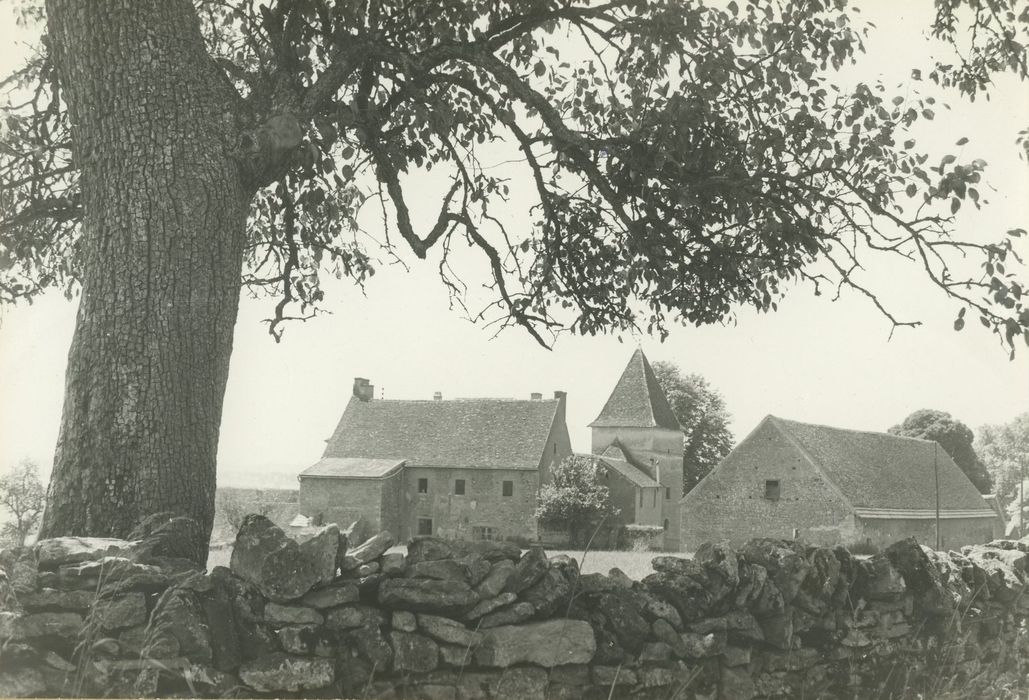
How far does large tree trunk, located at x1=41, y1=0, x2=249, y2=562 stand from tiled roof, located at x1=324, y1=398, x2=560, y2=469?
52.1 ft

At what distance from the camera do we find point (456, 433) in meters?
32.7

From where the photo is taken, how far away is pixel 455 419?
112 ft

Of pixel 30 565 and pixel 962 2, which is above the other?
pixel 962 2

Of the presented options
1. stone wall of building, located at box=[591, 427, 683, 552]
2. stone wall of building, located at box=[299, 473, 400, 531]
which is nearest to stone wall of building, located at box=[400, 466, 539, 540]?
stone wall of building, located at box=[299, 473, 400, 531]

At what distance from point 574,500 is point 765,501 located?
8.92 meters

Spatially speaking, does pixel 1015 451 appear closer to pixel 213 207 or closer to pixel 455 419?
pixel 213 207

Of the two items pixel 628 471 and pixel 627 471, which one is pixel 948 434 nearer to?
pixel 627 471

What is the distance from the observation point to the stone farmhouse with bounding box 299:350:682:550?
23281mm

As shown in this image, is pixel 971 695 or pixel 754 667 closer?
pixel 754 667

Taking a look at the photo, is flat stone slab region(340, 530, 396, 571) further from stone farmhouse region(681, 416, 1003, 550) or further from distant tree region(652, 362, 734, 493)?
distant tree region(652, 362, 734, 493)

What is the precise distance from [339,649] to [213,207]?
316 cm

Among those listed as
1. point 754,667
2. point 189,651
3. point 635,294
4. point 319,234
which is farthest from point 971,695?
point 319,234

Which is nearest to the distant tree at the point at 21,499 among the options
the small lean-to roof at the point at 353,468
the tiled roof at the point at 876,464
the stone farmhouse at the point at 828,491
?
the small lean-to roof at the point at 353,468

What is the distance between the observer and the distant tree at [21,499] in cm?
541
